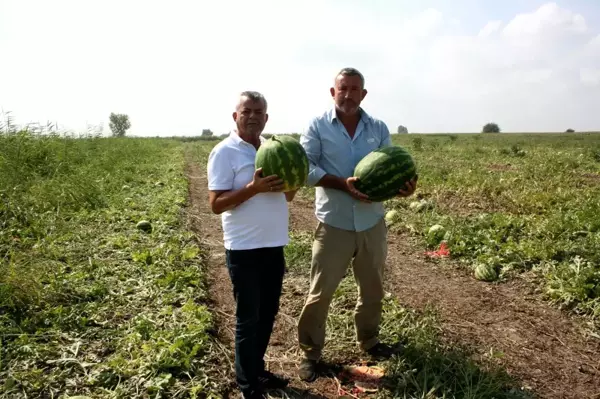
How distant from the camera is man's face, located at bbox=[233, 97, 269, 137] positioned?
10.0 feet

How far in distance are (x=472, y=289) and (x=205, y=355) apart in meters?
3.49

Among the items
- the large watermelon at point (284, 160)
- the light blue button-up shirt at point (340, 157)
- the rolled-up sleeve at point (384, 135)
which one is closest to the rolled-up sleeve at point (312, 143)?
the light blue button-up shirt at point (340, 157)

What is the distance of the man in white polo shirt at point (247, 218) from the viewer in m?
3.04

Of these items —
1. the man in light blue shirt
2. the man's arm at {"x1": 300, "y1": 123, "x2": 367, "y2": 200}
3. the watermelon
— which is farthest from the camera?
the watermelon

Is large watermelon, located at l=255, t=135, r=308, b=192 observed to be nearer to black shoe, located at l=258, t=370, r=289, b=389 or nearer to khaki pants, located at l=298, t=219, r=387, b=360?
khaki pants, located at l=298, t=219, r=387, b=360

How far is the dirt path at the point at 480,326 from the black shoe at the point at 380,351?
1.74 feet

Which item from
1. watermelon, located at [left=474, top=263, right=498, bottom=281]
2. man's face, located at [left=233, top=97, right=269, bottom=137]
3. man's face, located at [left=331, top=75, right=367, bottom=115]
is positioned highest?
man's face, located at [left=331, top=75, right=367, bottom=115]

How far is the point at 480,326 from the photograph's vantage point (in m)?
4.61

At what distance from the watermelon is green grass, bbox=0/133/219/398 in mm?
3567

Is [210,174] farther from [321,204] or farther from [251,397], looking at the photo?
[251,397]

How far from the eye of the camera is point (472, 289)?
221 inches

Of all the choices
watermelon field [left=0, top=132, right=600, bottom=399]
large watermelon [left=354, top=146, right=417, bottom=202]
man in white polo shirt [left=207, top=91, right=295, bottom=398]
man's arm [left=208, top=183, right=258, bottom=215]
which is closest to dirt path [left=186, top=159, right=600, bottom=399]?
watermelon field [left=0, top=132, right=600, bottom=399]

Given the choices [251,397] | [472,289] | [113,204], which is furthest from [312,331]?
[113,204]

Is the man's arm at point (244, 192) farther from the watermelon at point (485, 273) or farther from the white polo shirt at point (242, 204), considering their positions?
the watermelon at point (485, 273)
